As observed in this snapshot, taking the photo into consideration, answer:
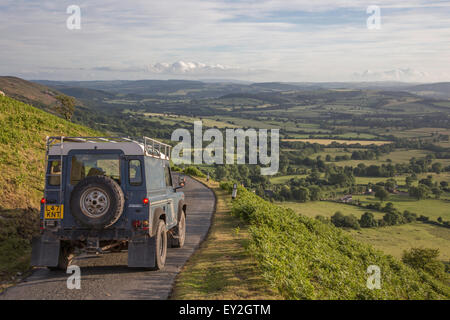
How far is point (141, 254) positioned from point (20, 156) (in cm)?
1289

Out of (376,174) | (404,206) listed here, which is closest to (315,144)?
(376,174)

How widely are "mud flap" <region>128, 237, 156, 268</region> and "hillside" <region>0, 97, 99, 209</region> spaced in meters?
7.26

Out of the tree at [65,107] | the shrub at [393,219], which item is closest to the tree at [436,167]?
the shrub at [393,219]

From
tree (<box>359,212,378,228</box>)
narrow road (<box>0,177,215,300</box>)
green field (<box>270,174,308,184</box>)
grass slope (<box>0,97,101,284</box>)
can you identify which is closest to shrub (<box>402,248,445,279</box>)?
tree (<box>359,212,378,228</box>)

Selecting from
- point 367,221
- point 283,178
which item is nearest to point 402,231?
point 367,221

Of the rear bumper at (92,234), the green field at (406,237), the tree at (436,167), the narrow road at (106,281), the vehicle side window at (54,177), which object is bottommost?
the green field at (406,237)

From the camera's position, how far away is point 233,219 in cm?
1800

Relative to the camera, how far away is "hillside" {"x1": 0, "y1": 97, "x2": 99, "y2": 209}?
14844mm

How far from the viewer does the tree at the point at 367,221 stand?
5592 cm

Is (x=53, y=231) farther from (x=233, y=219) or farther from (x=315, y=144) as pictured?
(x=315, y=144)

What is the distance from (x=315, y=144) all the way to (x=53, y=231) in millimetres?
122052

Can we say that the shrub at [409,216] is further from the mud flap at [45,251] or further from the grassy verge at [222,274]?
the mud flap at [45,251]

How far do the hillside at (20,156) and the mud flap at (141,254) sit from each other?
726 cm

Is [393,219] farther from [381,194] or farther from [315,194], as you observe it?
[315,194]
